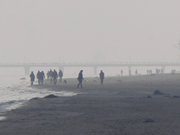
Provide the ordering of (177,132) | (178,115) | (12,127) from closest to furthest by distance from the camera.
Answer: (177,132), (12,127), (178,115)

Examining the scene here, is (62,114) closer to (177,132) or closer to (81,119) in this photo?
(81,119)

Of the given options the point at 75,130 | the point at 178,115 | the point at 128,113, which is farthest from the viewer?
the point at 128,113

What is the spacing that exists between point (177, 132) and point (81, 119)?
18.3 feet

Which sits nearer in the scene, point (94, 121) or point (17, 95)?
point (94, 121)

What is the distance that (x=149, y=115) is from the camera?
22516 mm

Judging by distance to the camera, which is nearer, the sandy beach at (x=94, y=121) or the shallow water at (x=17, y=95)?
the sandy beach at (x=94, y=121)

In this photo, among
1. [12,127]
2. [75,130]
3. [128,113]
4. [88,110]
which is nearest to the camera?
[75,130]

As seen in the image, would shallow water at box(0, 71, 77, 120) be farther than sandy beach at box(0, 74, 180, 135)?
Yes

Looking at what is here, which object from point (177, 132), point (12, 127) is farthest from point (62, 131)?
point (177, 132)

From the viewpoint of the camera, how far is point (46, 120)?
70.7 feet

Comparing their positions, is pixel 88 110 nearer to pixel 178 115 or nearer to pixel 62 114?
pixel 62 114

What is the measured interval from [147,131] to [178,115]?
5339mm

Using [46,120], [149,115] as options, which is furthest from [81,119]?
[149,115]

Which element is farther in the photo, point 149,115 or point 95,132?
point 149,115
